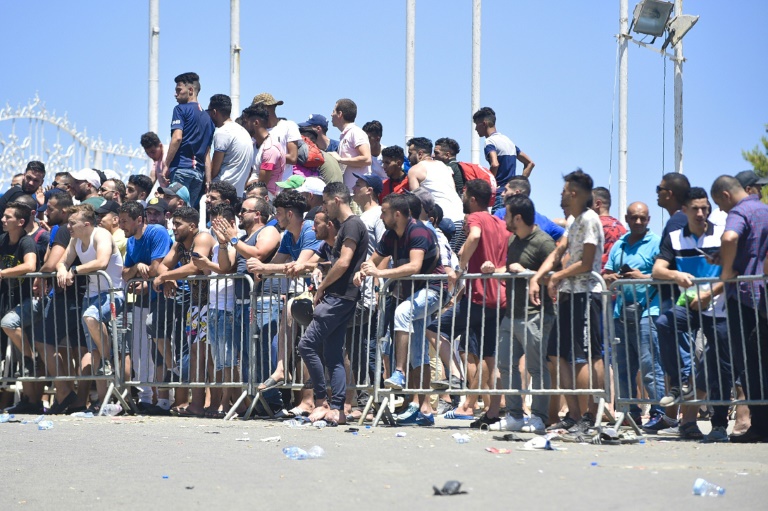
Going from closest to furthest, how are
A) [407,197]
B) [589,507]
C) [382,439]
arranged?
[589,507]
[382,439]
[407,197]

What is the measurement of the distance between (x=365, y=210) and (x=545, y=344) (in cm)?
304

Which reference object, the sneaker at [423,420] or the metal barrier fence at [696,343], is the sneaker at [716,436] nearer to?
the metal barrier fence at [696,343]

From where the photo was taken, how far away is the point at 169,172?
585 inches

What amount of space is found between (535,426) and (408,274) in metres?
1.79

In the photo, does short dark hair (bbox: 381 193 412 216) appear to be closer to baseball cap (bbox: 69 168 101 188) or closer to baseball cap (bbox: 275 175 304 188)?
baseball cap (bbox: 275 175 304 188)

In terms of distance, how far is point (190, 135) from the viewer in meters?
14.7

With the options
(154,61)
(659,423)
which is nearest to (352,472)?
(659,423)

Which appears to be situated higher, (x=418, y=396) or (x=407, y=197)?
(x=407, y=197)

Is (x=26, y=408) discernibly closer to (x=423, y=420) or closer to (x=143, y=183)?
(x=143, y=183)

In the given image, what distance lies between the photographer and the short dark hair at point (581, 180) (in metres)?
9.77

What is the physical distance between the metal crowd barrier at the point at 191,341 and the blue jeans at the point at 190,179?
2.61m

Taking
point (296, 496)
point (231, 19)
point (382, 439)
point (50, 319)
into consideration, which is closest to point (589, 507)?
point (296, 496)

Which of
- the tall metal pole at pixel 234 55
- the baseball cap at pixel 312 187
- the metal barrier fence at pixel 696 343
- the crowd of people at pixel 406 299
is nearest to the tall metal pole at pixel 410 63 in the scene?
the tall metal pole at pixel 234 55

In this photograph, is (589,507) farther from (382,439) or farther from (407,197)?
(407,197)
